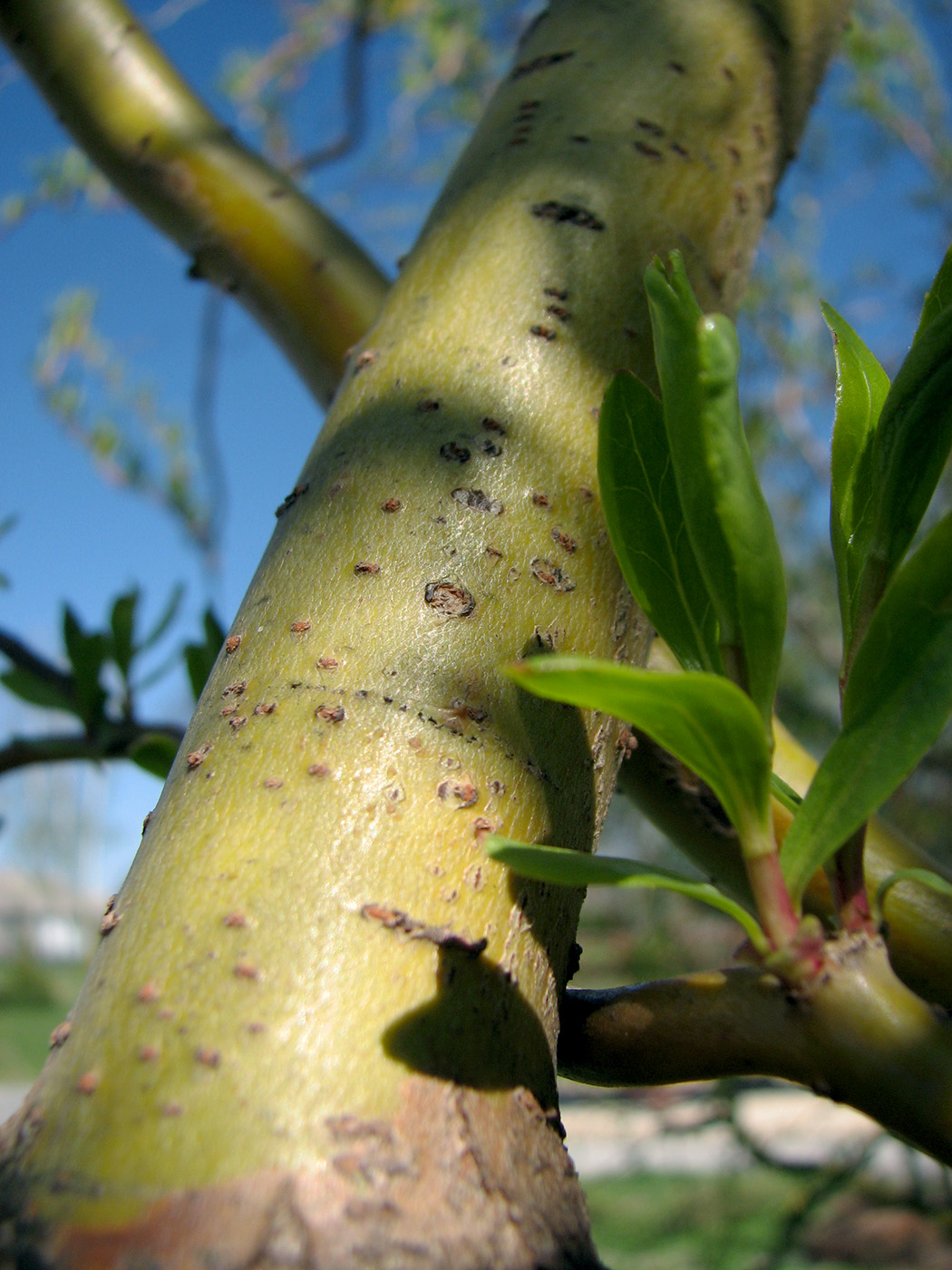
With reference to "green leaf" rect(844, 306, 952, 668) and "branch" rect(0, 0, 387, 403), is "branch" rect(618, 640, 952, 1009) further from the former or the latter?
"branch" rect(0, 0, 387, 403)

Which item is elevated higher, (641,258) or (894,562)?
(641,258)

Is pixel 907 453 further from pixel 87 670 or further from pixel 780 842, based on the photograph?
pixel 87 670

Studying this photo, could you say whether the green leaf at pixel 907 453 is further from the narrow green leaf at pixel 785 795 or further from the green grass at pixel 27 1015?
the green grass at pixel 27 1015

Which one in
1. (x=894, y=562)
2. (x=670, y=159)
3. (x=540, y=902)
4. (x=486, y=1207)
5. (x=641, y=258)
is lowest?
(x=486, y=1207)

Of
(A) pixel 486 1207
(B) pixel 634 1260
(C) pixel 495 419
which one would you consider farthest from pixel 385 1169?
(B) pixel 634 1260

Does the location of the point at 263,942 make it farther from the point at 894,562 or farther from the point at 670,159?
the point at 670,159

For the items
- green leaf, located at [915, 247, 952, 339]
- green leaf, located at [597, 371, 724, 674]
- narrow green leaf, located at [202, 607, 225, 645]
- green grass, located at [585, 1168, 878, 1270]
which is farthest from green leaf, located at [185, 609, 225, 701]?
green grass, located at [585, 1168, 878, 1270]
